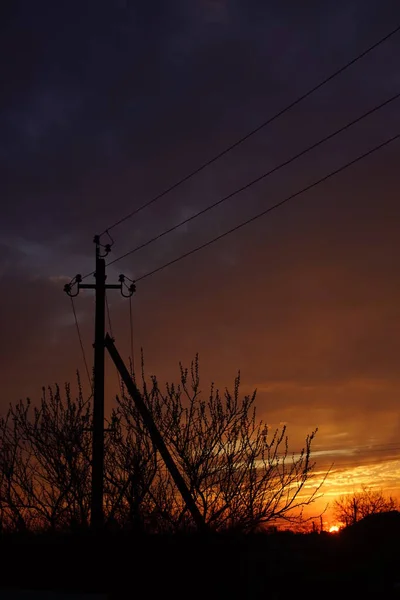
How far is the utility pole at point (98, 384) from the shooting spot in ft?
48.4

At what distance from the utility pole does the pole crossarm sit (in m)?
0.45

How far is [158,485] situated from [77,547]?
10.5 ft

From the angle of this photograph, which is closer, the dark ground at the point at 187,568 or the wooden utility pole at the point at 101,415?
the dark ground at the point at 187,568

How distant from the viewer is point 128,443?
52.2 feet

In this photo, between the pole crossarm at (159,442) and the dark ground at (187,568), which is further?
the pole crossarm at (159,442)

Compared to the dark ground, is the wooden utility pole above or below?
above

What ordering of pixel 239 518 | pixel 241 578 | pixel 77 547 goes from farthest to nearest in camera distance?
1. pixel 239 518
2. pixel 77 547
3. pixel 241 578

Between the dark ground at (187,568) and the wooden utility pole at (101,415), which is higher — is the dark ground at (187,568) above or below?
below

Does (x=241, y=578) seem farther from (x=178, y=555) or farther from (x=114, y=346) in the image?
(x=114, y=346)

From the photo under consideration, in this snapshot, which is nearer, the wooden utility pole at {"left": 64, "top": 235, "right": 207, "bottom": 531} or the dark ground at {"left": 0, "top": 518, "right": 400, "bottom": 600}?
the dark ground at {"left": 0, "top": 518, "right": 400, "bottom": 600}

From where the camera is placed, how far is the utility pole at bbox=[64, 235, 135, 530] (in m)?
14.8

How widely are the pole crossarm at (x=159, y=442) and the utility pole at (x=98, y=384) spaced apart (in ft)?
1.46

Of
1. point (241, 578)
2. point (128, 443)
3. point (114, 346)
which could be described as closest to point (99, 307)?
point (114, 346)

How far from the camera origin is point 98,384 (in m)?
15.9
